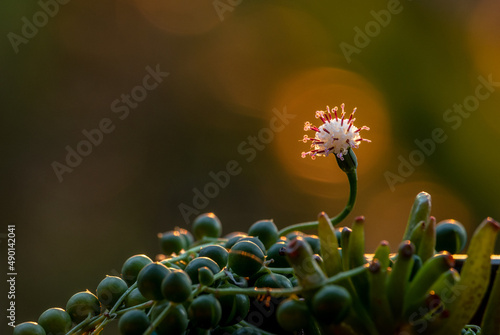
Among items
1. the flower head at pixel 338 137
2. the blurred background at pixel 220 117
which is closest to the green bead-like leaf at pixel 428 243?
the flower head at pixel 338 137

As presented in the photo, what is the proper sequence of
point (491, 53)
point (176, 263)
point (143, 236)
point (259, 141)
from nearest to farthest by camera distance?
point (176, 263)
point (491, 53)
point (143, 236)
point (259, 141)

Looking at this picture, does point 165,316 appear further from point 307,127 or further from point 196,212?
point 196,212

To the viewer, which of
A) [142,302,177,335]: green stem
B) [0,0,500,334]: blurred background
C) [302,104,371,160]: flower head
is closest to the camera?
[142,302,177,335]: green stem

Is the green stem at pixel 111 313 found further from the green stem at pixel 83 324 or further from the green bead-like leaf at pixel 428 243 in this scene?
the green bead-like leaf at pixel 428 243

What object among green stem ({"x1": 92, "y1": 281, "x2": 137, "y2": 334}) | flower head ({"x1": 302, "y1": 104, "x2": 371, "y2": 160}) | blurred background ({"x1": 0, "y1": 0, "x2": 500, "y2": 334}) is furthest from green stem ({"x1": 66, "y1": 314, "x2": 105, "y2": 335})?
blurred background ({"x1": 0, "y1": 0, "x2": 500, "y2": 334})

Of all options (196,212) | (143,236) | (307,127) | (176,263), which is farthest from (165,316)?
(196,212)

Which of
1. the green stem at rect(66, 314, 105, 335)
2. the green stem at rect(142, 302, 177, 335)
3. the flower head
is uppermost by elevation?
the flower head

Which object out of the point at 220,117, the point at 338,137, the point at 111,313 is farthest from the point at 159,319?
the point at 220,117

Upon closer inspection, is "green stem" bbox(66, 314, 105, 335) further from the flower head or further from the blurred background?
the blurred background
